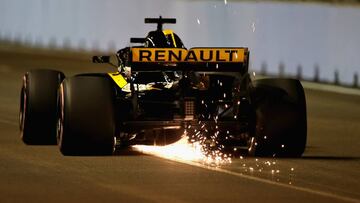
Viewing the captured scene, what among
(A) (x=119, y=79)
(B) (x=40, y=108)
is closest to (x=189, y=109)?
(A) (x=119, y=79)

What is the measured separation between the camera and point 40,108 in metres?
16.6

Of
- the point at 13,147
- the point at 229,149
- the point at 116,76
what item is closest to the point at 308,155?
the point at 229,149

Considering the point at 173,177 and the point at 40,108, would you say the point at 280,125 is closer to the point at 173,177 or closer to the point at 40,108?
the point at 173,177

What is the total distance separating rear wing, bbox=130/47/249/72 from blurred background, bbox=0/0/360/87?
16434mm

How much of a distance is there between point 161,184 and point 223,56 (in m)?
2.89

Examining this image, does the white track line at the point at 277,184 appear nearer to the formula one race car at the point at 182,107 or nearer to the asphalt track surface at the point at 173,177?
the asphalt track surface at the point at 173,177

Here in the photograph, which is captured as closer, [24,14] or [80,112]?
[80,112]

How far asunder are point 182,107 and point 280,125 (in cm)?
108

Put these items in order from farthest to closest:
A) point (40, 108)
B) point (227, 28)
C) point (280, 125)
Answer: point (227, 28), point (40, 108), point (280, 125)

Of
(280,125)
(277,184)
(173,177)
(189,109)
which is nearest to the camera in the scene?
(277,184)

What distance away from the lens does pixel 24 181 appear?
43.3 ft

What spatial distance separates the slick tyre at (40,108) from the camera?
16.6 m

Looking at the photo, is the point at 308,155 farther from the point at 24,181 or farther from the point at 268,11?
the point at 268,11

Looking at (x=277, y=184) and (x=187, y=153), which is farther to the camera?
(x=187, y=153)
